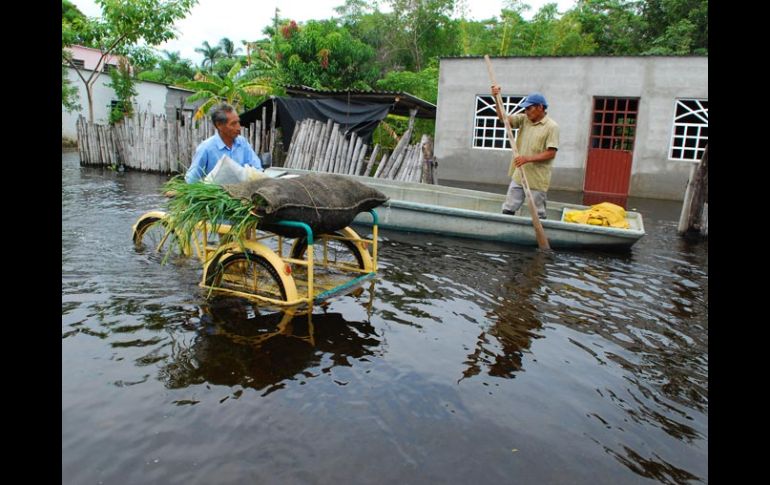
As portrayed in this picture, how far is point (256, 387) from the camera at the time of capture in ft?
12.5

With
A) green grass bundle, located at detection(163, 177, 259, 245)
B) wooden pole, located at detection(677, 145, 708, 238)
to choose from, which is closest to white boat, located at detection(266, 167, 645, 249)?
wooden pole, located at detection(677, 145, 708, 238)

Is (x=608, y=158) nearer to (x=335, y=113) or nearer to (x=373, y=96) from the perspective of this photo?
(x=373, y=96)

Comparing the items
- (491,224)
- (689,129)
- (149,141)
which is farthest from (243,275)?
(689,129)

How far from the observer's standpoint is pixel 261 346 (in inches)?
175

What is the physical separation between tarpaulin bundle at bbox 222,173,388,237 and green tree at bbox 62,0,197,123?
1485 centimetres

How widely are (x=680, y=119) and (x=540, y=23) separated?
1400cm

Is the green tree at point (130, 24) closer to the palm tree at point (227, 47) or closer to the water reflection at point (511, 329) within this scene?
the water reflection at point (511, 329)

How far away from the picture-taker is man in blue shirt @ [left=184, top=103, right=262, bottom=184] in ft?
18.7

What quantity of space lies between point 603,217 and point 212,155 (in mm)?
5548

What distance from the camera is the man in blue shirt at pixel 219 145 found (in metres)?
5.71

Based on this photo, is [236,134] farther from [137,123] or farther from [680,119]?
[680,119]
